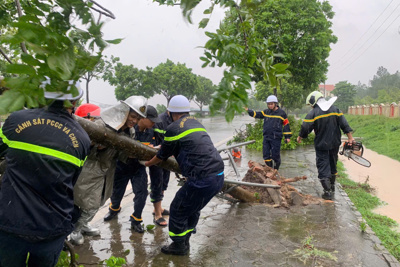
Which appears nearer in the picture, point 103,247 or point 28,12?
point 28,12

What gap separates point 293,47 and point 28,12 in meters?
12.5

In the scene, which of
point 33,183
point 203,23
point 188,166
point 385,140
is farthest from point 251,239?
point 385,140

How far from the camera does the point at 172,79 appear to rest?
36312 mm

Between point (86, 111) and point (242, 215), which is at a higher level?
point (86, 111)

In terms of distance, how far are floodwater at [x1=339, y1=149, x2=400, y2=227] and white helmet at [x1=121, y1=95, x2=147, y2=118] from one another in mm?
4379

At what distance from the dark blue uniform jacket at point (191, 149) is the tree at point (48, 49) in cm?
215

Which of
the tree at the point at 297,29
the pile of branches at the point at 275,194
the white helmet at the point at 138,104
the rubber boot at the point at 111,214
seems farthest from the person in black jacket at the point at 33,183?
the tree at the point at 297,29

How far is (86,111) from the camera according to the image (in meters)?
4.14

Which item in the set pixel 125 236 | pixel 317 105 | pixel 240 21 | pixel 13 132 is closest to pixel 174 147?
pixel 125 236

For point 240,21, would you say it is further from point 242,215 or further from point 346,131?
point 346,131

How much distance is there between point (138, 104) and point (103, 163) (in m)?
0.71

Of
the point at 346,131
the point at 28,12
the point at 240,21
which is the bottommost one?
the point at 346,131

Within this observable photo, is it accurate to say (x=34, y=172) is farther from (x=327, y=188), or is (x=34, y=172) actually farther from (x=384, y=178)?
(x=384, y=178)

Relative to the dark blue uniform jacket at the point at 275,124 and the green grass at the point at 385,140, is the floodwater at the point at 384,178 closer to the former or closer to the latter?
the green grass at the point at 385,140
